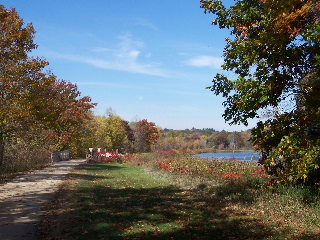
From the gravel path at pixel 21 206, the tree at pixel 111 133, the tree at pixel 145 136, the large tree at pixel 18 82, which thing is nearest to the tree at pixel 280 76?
the gravel path at pixel 21 206

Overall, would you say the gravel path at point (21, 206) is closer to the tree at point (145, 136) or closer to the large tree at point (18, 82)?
the large tree at point (18, 82)

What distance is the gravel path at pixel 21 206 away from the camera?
6.78 meters

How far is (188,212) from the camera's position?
9.26 metres

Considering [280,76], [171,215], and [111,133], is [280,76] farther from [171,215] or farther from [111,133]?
[111,133]

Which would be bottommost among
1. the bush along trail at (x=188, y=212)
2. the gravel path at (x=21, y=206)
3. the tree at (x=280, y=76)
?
the bush along trail at (x=188, y=212)

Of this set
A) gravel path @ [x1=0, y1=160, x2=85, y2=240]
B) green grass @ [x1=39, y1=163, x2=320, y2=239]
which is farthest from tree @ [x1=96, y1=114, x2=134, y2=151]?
green grass @ [x1=39, y1=163, x2=320, y2=239]

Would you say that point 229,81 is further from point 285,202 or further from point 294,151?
point 285,202

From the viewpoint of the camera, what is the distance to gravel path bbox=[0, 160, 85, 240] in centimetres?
678

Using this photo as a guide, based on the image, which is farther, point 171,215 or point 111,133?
point 111,133

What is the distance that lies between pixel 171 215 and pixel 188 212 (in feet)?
2.21

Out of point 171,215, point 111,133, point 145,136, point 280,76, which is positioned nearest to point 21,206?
point 171,215

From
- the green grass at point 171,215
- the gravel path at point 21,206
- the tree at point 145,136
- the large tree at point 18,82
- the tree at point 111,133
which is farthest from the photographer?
the tree at point 145,136

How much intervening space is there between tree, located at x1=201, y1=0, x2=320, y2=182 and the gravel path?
18.4 ft

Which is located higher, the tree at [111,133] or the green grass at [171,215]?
the tree at [111,133]
